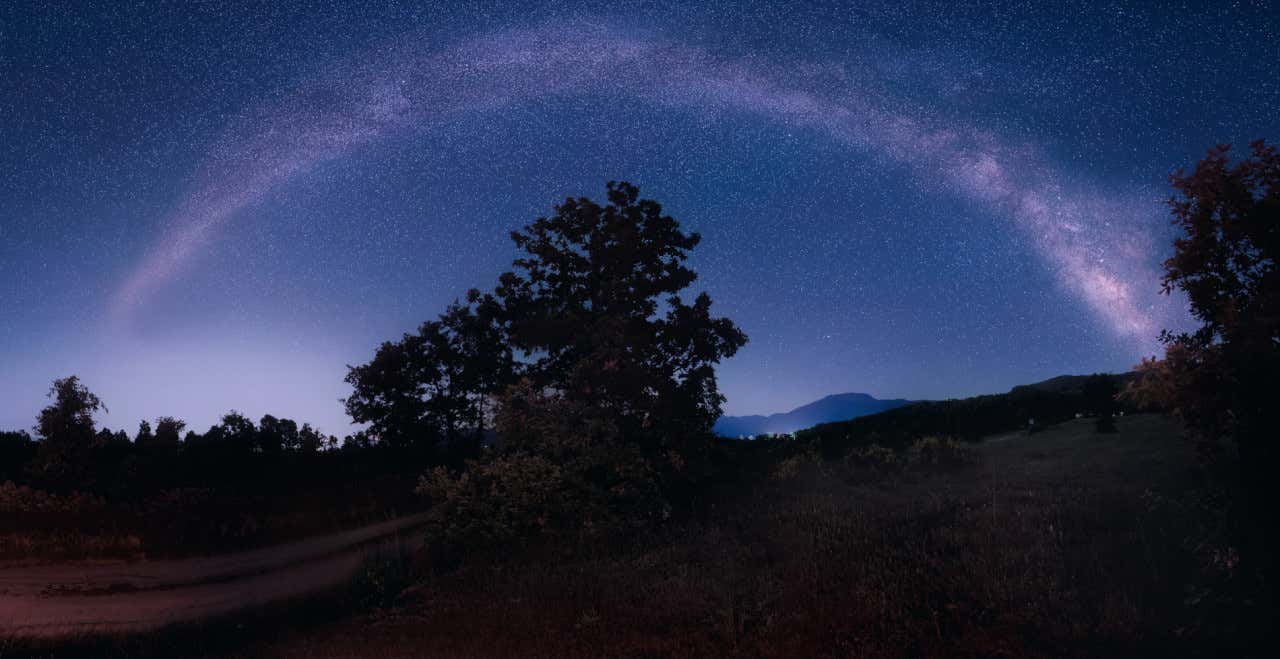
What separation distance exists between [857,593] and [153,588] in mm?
15189

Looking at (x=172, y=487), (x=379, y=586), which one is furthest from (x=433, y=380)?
(x=379, y=586)

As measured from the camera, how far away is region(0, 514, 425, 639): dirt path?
11762 millimetres

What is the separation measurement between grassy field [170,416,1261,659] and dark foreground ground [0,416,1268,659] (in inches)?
1.4

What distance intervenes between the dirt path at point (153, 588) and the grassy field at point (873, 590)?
11.2 feet

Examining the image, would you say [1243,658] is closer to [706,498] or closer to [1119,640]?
[1119,640]

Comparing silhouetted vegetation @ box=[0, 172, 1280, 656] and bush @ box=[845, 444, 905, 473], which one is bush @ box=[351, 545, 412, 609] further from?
bush @ box=[845, 444, 905, 473]

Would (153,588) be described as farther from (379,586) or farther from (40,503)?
(40,503)

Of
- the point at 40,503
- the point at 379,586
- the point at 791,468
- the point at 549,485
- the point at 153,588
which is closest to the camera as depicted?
the point at 379,586

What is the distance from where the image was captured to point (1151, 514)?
37.6ft

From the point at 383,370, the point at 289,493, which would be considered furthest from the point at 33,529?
the point at 383,370

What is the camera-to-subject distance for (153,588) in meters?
14.2

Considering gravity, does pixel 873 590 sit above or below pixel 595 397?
below

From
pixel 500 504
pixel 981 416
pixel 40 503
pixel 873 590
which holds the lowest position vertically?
pixel 873 590

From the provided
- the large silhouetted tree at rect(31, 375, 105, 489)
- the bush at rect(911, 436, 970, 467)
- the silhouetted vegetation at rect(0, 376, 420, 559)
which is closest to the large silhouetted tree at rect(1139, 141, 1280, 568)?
the bush at rect(911, 436, 970, 467)
